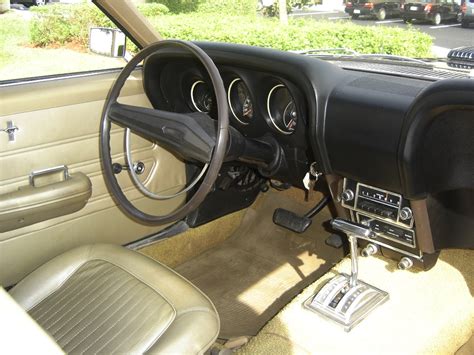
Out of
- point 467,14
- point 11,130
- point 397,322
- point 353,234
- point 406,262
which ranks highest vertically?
point 467,14

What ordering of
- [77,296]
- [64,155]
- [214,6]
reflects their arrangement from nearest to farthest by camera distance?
[77,296] < [64,155] < [214,6]

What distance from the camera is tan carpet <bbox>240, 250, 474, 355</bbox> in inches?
66.9

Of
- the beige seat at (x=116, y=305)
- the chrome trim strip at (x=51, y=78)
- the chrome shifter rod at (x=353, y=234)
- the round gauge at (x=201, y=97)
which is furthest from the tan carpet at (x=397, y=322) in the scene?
the chrome trim strip at (x=51, y=78)

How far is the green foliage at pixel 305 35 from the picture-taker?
4.24 meters

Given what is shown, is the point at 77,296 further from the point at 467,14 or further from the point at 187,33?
the point at 187,33

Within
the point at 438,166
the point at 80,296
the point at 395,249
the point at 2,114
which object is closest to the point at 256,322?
the point at 395,249

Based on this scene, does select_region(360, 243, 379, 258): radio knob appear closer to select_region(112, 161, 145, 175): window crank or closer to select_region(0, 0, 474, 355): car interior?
select_region(0, 0, 474, 355): car interior

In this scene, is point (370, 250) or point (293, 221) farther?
point (293, 221)

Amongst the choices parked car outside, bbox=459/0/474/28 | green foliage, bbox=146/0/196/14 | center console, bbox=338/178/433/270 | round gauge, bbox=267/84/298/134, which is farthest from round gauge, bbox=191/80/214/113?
green foliage, bbox=146/0/196/14

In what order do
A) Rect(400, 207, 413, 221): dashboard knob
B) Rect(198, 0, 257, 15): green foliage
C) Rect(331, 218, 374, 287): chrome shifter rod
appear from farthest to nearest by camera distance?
Rect(198, 0, 257, 15): green foliage
Rect(331, 218, 374, 287): chrome shifter rod
Rect(400, 207, 413, 221): dashboard knob

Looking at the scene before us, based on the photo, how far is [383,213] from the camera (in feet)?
6.03

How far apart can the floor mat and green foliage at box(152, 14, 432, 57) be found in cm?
186

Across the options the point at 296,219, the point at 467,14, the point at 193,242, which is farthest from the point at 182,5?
the point at 296,219

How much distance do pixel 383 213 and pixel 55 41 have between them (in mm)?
1695
